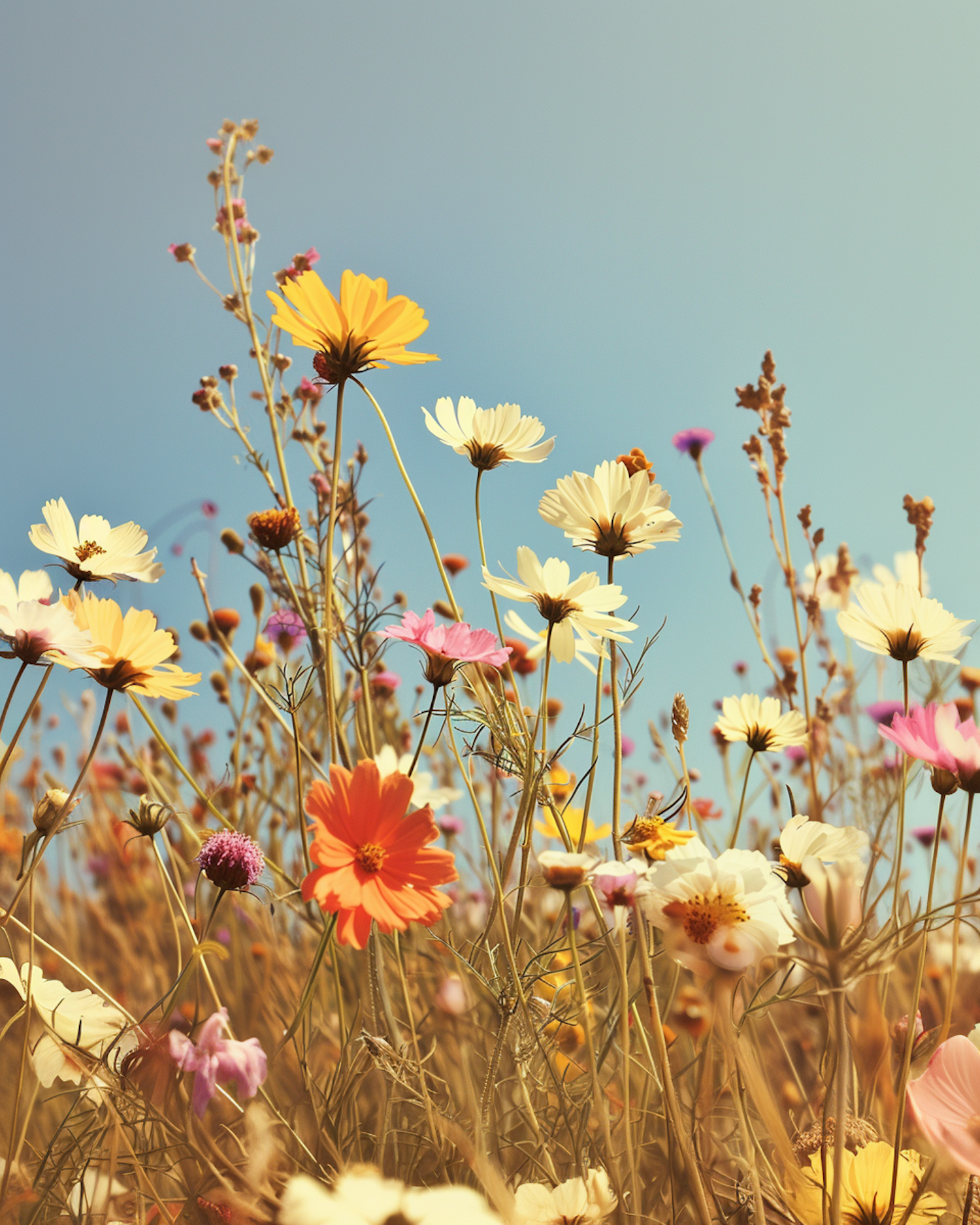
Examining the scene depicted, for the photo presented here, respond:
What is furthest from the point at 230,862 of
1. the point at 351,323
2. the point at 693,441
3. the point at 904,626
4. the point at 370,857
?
the point at 693,441

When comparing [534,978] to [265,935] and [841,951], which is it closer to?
[841,951]

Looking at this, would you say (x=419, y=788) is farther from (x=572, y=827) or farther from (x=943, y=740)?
(x=943, y=740)

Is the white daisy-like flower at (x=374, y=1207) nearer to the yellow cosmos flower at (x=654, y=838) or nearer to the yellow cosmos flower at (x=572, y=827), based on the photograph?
the yellow cosmos flower at (x=654, y=838)

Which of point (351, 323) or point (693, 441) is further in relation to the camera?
point (693, 441)

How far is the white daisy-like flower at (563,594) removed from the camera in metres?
0.51

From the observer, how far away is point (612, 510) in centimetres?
53

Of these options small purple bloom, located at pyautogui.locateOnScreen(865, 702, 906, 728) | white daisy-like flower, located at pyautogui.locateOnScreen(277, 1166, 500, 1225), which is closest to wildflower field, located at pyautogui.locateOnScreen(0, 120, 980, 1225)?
white daisy-like flower, located at pyautogui.locateOnScreen(277, 1166, 500, 1225)

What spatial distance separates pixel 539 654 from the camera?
0.75 metres

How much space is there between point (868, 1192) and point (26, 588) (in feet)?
2.06

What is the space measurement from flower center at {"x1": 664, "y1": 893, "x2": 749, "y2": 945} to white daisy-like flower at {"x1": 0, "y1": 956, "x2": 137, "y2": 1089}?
0.34 m

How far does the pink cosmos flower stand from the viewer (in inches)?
16.4

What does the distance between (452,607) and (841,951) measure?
34 cm

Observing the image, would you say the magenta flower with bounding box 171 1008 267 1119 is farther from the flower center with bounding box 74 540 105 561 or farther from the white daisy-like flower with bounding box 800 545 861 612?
the white daisy-like flower with bounding box 800 545 861 612

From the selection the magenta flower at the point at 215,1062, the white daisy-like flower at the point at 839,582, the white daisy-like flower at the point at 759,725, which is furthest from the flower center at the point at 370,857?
the white daisy-like flower at the point at 839,582
